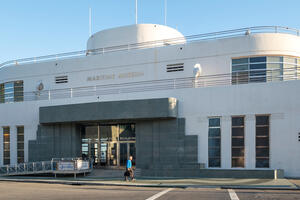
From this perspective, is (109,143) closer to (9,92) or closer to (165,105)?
(165,105)

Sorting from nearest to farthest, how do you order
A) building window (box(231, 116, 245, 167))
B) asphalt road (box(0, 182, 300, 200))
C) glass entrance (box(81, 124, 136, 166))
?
1. asphalt road (box(0, 182, 300, 200))
2. building window (box(231, 116, 245, 167))
3. glass entrance (box(81, 124, 136, 166))

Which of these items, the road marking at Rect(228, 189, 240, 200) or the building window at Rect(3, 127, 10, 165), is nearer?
the road marking at Rect(228, 189, 240, 200)

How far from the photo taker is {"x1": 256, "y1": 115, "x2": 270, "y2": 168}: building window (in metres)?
20.0

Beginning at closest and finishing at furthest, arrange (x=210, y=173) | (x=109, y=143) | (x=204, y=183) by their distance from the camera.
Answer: (x=204, y=183) < (x=210, y=173) < (x=109, y=143)

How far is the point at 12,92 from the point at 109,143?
1117cm

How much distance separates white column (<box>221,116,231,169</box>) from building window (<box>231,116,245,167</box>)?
20 cm

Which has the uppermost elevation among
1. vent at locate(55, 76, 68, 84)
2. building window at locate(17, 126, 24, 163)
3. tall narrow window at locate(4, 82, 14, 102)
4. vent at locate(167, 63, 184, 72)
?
vent at locate(167, 63, 184, 72)

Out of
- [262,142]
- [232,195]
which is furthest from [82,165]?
[262,142]

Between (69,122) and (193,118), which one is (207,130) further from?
(69,122)

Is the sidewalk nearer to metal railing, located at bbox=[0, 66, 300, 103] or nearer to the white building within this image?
the white building

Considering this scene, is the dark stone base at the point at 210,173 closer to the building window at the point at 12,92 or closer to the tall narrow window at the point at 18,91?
the tall narrow window at the point at 18,91

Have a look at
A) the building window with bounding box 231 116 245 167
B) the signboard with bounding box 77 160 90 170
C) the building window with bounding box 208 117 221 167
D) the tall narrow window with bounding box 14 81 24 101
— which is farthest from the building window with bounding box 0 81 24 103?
the building window with bounding box 231 116 245 167

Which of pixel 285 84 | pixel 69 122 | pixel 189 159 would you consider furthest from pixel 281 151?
pixel 69 122

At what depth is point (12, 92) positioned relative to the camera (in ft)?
97.7
